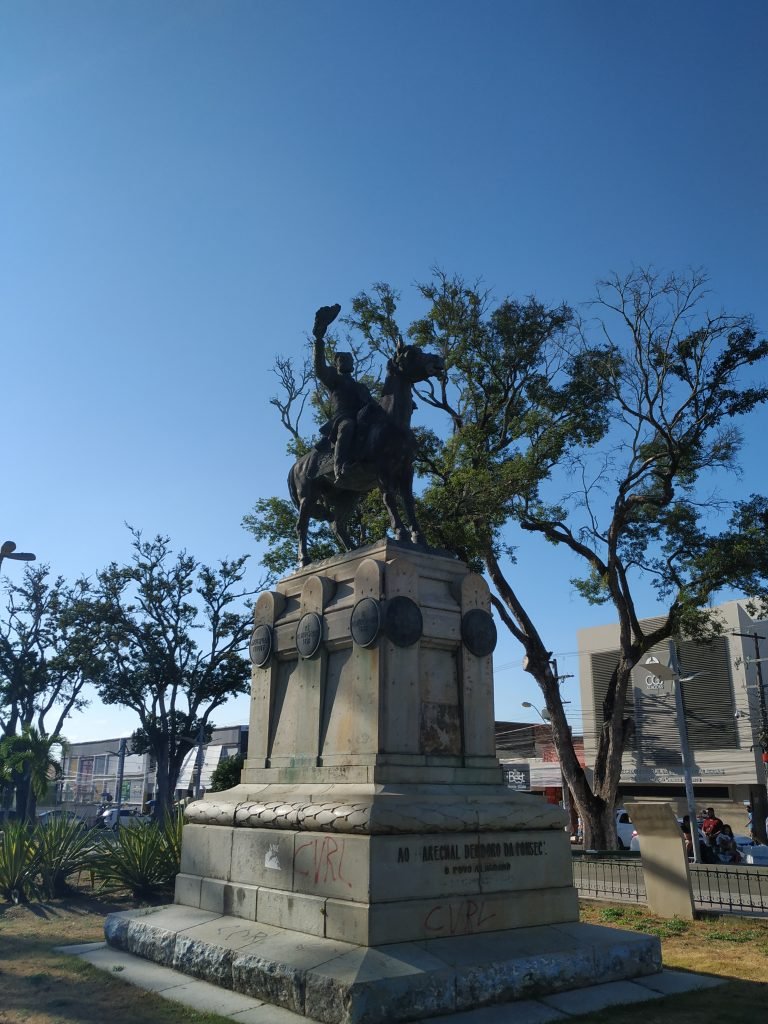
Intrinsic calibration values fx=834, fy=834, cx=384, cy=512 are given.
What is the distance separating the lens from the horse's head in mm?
9398

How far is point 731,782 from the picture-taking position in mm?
37719

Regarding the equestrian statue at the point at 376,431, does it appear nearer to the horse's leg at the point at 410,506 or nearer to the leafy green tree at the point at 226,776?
the horse's leg at the point at 410,506

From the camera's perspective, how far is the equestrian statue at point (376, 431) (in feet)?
30.6

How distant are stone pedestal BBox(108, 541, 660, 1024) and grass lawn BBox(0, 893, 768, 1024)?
62 cm

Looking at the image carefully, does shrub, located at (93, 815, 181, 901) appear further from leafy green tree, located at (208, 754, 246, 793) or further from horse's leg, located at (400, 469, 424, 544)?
horse's leg, located at (400, 469, 424, 544)

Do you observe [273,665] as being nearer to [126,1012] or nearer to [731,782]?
[126,1012]

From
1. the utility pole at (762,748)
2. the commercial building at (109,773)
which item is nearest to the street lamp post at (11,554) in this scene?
the utility pole at (762,748)

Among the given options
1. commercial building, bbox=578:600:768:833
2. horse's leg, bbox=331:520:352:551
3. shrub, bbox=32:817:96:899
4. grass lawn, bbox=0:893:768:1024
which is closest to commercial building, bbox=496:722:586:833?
commercial building, bbox=578:600:768:833

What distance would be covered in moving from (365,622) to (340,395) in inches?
121

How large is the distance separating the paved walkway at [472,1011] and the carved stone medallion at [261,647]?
10.4ft

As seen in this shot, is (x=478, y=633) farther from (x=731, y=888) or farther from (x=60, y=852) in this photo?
(x=60, y=852)

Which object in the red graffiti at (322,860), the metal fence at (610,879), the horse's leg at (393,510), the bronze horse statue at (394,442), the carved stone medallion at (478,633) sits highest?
the bronze horse statue at (394,442)

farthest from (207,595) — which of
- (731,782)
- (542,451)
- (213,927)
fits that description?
(213,927)

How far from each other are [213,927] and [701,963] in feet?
16.3
